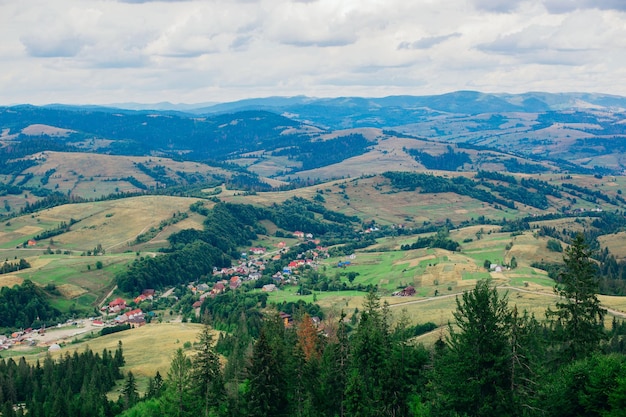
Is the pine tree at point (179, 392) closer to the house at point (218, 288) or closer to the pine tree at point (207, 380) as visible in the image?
the pine tree at point (207, 380)

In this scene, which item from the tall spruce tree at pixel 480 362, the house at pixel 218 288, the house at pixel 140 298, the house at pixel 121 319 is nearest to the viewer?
the tall spruce tree at pixel 480 362

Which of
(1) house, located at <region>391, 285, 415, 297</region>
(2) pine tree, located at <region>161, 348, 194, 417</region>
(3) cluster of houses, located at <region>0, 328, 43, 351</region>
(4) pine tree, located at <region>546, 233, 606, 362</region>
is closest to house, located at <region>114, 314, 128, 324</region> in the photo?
(3) cluster of houses, located at <region>0, 328, 43, 351</region>

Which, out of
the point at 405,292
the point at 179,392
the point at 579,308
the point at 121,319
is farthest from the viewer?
the point at 405,292

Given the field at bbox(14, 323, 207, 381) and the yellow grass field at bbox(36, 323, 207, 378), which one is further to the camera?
the yellow grass field at bbox(36, 323, 207, 378)

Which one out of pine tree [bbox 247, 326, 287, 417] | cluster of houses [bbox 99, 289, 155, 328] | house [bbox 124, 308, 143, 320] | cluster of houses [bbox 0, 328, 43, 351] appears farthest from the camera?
house [bbox 124, 308, 143, 320]

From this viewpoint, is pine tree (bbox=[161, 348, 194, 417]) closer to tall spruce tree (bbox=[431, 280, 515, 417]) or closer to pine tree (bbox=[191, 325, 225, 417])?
pine tree (bbox=[191, 325, 225, 417])

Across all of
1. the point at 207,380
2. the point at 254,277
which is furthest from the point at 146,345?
the point at 254,277

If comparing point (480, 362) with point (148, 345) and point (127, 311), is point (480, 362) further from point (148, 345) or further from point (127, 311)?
point (127, 311)

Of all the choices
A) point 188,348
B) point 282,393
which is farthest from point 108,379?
point 282,393

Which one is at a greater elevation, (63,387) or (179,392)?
(179,392)

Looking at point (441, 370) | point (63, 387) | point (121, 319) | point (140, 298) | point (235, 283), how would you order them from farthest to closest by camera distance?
point (235, 283)
point (140, 298)
point (121, 319)
point (63, 387)
point (441, 370)

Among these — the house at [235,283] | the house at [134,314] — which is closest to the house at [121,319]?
the house at [134,314]

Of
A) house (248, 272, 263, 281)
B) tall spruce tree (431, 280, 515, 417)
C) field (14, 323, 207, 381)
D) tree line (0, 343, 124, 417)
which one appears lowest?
house (248, 272, 263, 281)

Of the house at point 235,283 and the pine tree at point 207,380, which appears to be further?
the house at point 235,283
